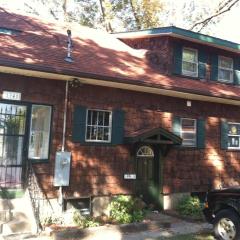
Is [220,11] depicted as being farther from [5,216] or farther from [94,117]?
[5,216]

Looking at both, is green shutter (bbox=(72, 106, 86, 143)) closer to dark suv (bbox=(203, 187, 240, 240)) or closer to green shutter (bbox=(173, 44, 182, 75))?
dark suv (bbox=(203, 187, 240, 240))

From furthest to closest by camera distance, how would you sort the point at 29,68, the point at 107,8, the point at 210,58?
1. the point at 107,8
2. the point at 210,58
3. the point at 29,68

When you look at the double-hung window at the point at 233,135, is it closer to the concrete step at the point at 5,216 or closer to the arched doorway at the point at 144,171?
the arched doorway at the point at 144,171

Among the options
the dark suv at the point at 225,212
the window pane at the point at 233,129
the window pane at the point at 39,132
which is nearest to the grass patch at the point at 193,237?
the dark suv at the point at 225,212

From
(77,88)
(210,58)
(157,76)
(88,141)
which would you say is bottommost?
(88,141)

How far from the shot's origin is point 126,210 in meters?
11.6

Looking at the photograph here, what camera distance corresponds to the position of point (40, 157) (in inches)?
443

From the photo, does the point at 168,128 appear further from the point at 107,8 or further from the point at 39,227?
the point at 107,8

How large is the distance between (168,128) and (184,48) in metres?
3.57

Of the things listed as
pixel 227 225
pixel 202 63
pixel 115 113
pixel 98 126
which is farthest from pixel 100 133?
pixel 202 63

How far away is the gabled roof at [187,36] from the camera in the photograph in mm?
15039

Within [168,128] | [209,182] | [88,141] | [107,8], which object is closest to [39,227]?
[88,141]

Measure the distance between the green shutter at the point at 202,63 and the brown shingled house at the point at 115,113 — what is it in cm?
5

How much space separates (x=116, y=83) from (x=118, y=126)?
132cm
